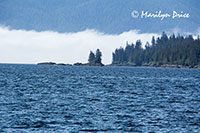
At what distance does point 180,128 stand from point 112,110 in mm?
12126

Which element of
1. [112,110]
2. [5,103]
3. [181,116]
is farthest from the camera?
[5,103]

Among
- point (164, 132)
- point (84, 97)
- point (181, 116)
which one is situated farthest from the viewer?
point (84, 97)

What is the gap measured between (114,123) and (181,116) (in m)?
9.19

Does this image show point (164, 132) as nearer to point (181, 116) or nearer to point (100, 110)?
point (181, 116)

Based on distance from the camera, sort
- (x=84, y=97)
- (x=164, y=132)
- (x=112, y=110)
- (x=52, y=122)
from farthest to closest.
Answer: (x=84, y=97)
(x=112, y=110)
(x=52, y=122)
(x=164, y=132)

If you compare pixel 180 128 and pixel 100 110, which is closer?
pixel 180 128

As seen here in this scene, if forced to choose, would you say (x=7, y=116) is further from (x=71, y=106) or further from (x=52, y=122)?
(x=71, y=106)

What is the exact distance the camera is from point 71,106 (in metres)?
58.2

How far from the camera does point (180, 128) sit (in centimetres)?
4488

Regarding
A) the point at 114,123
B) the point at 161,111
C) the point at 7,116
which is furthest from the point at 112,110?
the point at 7,116

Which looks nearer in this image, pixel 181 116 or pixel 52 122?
pixel 52 122

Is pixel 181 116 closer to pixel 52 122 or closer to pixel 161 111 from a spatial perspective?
pixel 161 111

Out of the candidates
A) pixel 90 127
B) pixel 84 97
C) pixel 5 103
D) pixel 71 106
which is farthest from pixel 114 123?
pixel 84 97

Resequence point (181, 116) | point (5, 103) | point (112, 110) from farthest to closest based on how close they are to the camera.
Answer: point (5, 103), point (112, 110), point (181, 116)
